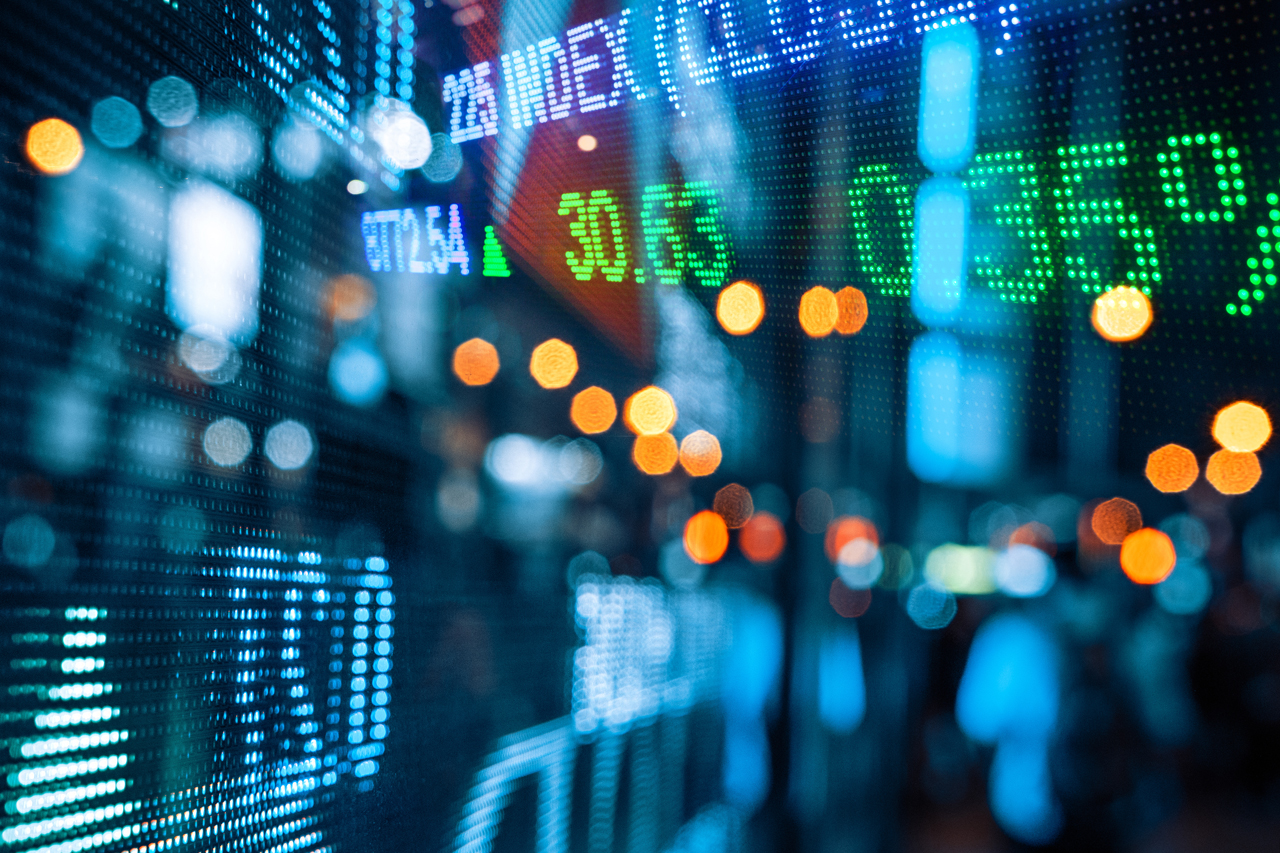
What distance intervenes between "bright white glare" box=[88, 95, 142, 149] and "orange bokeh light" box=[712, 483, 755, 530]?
3545mm

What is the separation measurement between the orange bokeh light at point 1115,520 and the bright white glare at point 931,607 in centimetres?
275

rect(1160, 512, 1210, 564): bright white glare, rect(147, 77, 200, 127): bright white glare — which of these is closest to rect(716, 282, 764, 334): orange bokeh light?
rect(147, 77, 200, 127): bright white glare

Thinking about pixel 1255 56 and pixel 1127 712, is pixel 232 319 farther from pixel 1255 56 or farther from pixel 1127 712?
pixel 1127 712

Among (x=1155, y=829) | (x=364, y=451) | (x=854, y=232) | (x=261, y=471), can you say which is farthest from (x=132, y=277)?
(x=1155, y=829)

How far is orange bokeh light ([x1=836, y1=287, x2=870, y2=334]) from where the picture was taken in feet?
5.61

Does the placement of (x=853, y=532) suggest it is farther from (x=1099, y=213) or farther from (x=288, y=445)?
(x=288, y=445)

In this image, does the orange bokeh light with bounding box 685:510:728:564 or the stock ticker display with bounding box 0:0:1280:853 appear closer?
the stock ticker display with bounding box 0:0:1280:853

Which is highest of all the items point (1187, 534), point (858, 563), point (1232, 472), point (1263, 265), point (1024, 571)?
point (1232, 472)

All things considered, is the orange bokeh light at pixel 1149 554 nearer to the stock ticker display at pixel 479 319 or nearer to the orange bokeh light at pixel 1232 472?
the orange bokeh light at pixel 1232 472

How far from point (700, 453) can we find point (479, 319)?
2.05 m

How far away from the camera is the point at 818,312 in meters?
1.94

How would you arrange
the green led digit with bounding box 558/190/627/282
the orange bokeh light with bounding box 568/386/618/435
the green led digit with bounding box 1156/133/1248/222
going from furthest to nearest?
the orange bokeh light with bounding box 568/386/618/435 → the green led digit with bounding box 558/190/627/282 → the green led digit with bounding box 1156/133/1248/222

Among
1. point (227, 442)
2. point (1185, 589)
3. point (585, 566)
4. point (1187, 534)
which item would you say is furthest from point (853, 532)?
point (1187, 534)

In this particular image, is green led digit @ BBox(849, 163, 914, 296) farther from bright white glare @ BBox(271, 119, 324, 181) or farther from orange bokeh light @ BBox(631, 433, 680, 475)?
orange bokeh light @ BBox(631, 433, 680, 475)
